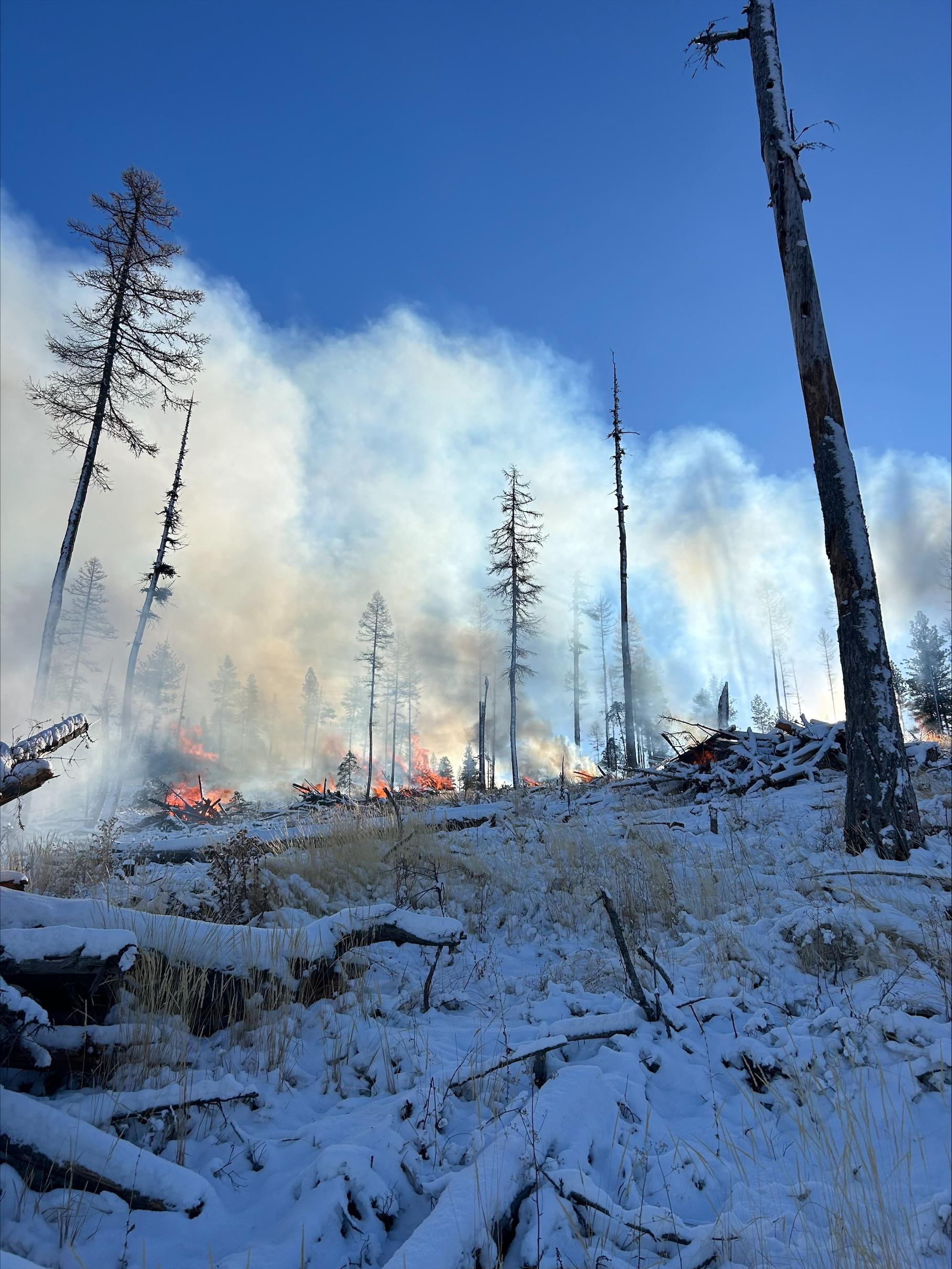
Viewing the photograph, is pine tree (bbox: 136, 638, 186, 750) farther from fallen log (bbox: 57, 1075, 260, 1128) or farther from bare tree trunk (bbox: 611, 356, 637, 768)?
fallen log (bbox: 57, 1075, 260, 1128)

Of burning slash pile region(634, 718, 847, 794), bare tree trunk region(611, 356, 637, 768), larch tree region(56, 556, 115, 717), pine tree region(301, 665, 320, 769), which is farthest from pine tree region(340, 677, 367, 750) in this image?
burning slash pile region(634, 718, 847, 794)

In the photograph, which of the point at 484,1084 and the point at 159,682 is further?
the point at 159,682

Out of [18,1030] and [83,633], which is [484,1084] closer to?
[18,1030]

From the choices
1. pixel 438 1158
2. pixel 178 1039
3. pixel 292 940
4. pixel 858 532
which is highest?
pixel 858 532

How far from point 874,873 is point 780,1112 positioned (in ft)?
10.5

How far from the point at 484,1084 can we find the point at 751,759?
9243 mm

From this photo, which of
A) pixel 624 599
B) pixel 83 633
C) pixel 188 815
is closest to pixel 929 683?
pixel 624 599

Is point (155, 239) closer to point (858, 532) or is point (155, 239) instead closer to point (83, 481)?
point (83, 481)

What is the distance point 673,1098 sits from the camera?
8.59ft

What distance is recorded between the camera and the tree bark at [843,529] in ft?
19.0

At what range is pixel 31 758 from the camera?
3662mm

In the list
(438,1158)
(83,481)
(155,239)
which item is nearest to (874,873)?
(438,1158)

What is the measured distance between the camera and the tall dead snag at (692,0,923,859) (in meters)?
5.81

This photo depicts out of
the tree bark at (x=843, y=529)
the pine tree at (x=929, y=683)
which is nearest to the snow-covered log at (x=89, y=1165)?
the tree bark at (x=843, y=529)
